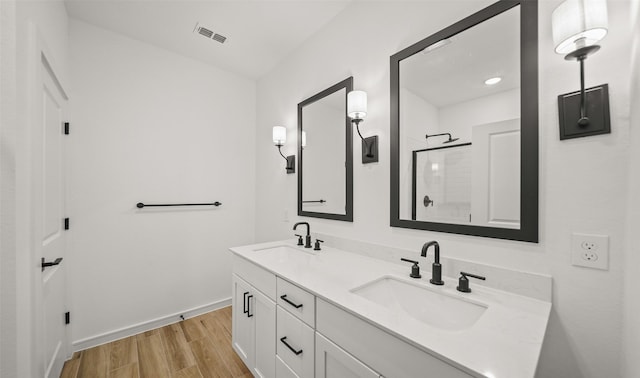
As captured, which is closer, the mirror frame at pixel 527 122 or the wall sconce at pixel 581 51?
the wall sconce at pixel 581 51

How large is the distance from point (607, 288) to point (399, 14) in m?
1.58

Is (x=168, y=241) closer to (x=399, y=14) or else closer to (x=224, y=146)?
(x=224, y=146)

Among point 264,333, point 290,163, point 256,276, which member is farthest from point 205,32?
point 264,333

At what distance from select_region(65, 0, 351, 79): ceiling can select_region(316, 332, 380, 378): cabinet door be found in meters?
2.10

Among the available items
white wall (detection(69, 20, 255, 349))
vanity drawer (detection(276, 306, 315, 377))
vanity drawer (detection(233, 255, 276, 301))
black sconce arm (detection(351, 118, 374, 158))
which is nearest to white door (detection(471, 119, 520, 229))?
black sconce arm (detection(351, 118, 374, 158))

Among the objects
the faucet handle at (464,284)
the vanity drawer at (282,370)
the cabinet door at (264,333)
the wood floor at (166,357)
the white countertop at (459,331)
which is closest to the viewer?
the white countertop at (459,331)

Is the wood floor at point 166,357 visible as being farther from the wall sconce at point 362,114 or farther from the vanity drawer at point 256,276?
the wall sconce at point 362,114

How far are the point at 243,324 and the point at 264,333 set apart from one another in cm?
33

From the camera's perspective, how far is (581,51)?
82 cm

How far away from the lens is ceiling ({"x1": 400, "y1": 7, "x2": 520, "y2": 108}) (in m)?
1.07

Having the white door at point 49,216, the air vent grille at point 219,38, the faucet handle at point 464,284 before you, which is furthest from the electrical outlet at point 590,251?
the air vent grille at point 219,38

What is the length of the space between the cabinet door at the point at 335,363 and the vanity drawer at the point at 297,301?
0.09m

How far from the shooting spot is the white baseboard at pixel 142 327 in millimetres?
1972

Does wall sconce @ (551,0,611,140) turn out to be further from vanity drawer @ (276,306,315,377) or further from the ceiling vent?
the ceiling vent
